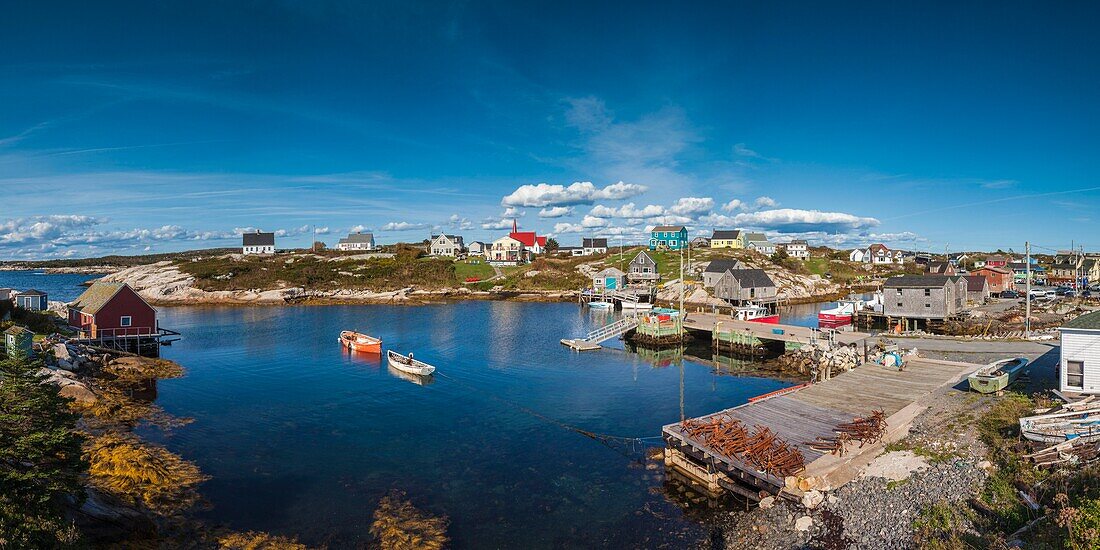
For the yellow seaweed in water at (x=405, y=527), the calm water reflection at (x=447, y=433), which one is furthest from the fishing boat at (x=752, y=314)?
the yellow seaweed in water at (x=405, y=527)

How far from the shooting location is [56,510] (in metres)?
14.0

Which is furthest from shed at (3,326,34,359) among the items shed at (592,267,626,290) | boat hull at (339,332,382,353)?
shed at (592,267,626,290)

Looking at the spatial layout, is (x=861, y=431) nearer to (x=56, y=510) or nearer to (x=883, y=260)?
(x=56, y=510)

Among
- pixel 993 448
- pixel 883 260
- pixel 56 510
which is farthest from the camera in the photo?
pixel 883 260

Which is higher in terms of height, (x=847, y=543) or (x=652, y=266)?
(x=652, y=266)

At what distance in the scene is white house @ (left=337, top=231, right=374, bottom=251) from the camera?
543 ft

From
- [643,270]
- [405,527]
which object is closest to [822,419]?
[405,527]

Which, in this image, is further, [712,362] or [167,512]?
[712,362]

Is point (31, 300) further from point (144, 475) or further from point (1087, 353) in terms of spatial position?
point (1087, 353)

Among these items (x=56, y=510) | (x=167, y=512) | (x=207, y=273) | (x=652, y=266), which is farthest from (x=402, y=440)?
(x=207, y=273)

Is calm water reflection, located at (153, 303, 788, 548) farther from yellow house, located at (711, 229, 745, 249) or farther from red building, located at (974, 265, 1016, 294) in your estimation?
yellow house, located at (711, 229, 745, 249)

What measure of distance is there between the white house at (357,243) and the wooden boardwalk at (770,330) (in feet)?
420

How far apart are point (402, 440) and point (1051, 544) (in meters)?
24.1

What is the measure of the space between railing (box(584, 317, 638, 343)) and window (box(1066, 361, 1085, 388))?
116ft
